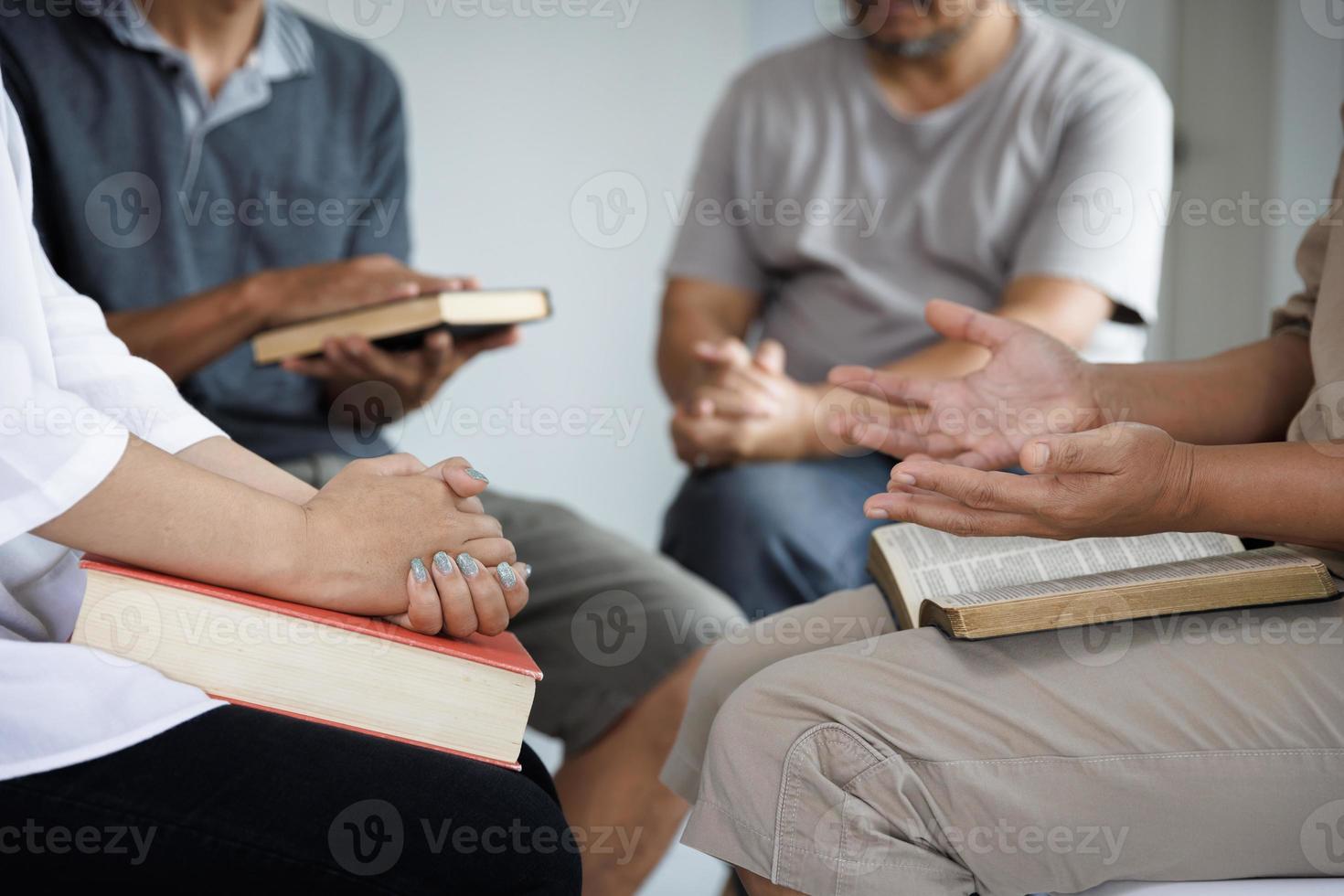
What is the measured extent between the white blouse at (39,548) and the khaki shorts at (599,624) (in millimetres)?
674

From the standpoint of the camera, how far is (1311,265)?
3.04 feet

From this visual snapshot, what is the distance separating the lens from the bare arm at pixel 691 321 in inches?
67.5

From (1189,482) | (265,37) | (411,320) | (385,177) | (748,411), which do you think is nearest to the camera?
(1189,482)

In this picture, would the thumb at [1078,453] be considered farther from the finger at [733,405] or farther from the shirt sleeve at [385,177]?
the shirt sleeve at [385,177]

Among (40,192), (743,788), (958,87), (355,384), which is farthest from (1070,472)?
(40,192)

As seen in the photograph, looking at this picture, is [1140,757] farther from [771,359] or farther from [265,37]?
[265,37]

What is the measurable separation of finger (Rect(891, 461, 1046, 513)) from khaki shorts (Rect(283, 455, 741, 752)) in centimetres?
66

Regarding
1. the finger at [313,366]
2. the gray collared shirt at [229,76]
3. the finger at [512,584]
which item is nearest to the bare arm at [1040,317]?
the finger at [313,366]

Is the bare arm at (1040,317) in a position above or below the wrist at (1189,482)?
below

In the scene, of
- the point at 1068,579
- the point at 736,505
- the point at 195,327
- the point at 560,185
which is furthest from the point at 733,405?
the point at 560,185

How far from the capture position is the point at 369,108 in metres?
1.69

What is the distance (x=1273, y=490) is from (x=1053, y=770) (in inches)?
8.7

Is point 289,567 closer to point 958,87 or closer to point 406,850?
point 406,850

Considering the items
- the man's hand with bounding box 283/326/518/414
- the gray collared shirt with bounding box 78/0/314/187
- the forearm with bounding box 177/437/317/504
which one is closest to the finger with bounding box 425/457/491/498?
Answer: the forearm with bounding box 177/437/317/504
